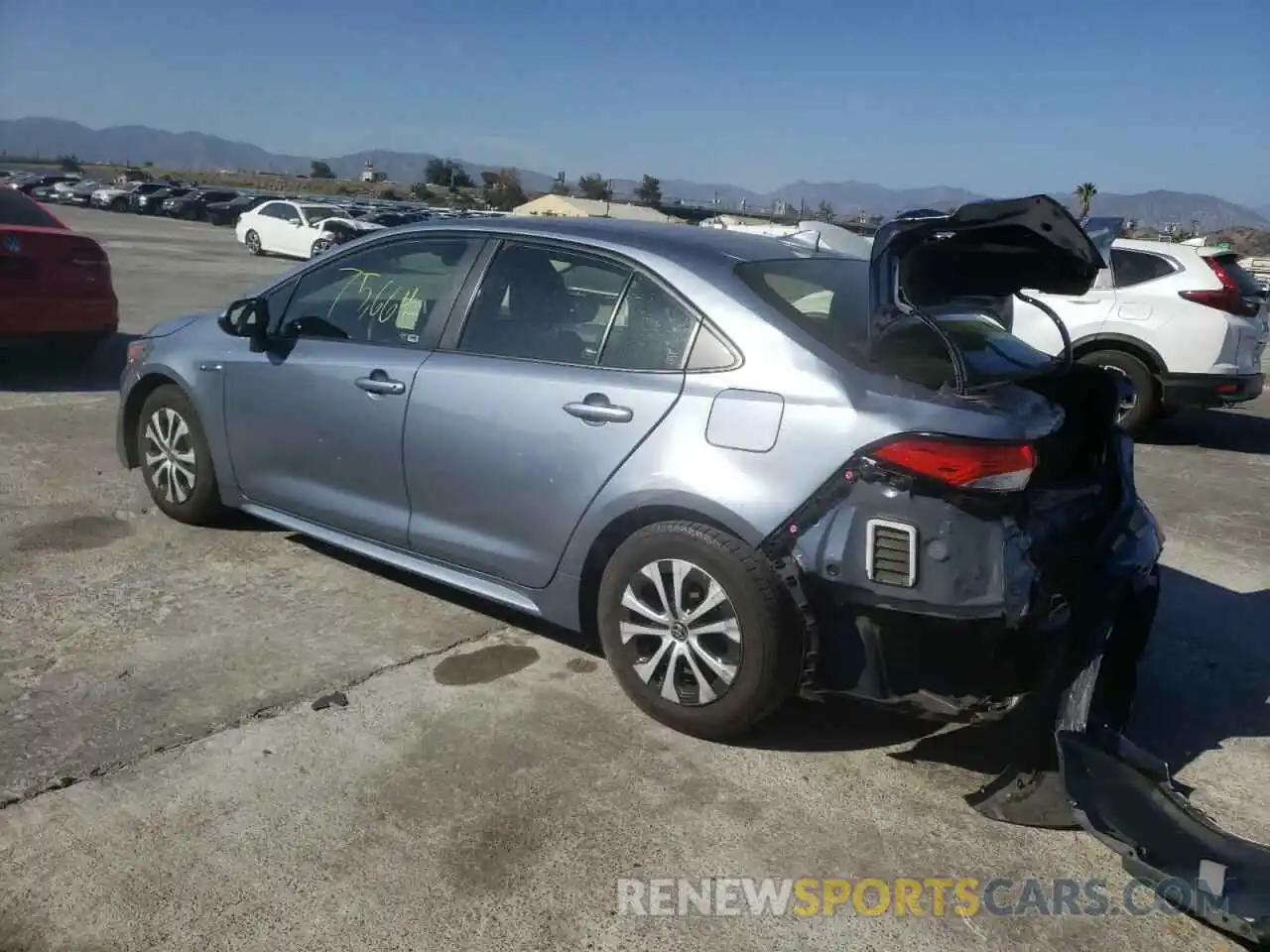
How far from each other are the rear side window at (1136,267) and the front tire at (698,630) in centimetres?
725

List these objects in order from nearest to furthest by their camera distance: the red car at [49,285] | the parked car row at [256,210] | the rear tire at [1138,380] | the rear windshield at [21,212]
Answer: the red car at [49,285] → the rear windshield at [21,212] → the rear tire at [1138,380] → the parked car row at [256,210]

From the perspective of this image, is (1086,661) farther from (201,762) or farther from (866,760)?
(201,762)

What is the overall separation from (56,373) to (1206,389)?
979cm

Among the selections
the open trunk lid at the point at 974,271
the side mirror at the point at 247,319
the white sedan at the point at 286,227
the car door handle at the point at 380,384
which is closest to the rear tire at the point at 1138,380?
the open trunk lid at the point at 974,271

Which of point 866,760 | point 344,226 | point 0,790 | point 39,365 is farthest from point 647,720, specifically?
point 344,226

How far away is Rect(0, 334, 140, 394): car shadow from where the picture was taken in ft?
28.5

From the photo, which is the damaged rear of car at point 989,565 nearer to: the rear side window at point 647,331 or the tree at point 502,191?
the rear side window at point 647,331

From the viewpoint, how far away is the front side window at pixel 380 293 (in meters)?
4.35

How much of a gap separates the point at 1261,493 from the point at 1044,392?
5135 mm

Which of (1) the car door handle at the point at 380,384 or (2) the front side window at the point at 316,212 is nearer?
(1) the car door handle at the point at 380,384

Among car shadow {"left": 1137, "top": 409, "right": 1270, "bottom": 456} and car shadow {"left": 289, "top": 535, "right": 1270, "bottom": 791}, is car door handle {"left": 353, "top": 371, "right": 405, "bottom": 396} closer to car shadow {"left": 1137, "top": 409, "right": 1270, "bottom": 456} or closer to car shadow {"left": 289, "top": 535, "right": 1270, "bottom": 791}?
car shadow {"left": 289, "top": 535, "right": 1270, "bottom": 791}

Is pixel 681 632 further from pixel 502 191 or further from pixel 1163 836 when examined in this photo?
pixel 502 191

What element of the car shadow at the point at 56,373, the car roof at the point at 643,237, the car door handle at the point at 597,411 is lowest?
the car shadow at the point at 56,373

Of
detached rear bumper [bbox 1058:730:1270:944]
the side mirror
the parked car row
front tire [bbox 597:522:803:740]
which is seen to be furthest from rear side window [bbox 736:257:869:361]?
the parked car row
